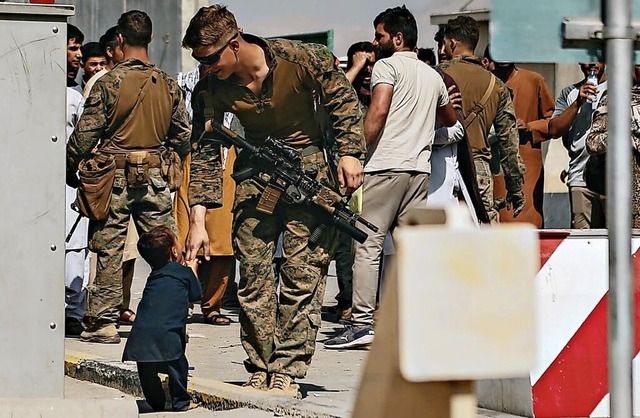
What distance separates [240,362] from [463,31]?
8.24 ft

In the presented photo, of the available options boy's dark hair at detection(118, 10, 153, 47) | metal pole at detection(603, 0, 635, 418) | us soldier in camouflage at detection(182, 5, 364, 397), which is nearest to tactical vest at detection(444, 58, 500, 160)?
boy's dark hair at detection(118, 10, 153, 47)

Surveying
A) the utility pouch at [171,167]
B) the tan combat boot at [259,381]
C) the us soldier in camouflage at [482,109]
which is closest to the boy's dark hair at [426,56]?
the us soldier in camouflage at [482,109]

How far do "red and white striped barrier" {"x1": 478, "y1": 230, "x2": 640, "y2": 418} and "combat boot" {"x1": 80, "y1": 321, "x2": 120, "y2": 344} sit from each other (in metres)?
3.40

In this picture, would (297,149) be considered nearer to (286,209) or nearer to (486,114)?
(286,209)

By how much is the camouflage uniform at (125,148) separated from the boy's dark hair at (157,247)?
1.79 metres

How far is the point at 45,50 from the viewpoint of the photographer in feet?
16.9

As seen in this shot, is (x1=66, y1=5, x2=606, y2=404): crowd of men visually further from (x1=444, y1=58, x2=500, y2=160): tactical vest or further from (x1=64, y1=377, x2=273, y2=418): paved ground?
(x1=64, y1=377, x2=273, y2=418): paved ground

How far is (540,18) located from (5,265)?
8.56ft

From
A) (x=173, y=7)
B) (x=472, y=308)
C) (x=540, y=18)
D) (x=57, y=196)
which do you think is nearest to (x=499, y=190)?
(x=57, y=196)

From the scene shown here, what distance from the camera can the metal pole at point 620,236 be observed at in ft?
9.73

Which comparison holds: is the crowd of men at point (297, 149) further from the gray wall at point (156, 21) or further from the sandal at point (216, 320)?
the gray wall at point (156, 21)

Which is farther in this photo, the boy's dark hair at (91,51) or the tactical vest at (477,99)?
the boy's dark hair at (91,51)

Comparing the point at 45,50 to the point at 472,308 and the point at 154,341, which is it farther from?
the point at 472,308

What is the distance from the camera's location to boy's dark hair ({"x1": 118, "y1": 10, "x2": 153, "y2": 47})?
27.2 feet
